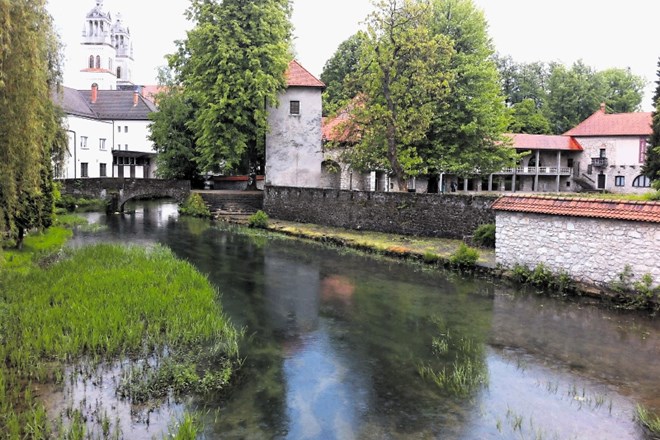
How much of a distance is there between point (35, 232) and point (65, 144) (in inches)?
149

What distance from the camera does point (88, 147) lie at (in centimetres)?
4338

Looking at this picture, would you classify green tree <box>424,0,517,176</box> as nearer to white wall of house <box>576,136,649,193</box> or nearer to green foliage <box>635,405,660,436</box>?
green foliage <box>635,405,660,436</box>

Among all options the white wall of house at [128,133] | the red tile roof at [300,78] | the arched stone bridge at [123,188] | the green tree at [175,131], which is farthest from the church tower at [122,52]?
the red tile roof at [300,78]

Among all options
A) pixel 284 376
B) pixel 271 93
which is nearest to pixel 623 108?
pixel 271 93

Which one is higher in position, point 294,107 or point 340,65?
point 340,65

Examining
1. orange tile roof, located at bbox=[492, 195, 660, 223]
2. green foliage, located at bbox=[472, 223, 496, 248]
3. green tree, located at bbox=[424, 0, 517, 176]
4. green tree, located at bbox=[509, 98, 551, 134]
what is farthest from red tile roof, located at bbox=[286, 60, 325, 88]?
green tree, located at bbox=[509, 98, 551, 134]

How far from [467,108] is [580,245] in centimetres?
1320

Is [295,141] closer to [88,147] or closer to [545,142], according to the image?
[88,147]

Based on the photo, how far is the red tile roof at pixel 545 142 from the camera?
4528cm

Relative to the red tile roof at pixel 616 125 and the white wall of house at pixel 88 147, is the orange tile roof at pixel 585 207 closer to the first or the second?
the white wall of house at pixel 88 147

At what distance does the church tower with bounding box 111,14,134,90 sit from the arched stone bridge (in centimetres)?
5869

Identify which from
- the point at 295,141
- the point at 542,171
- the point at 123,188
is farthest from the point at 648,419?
the point at 542,171

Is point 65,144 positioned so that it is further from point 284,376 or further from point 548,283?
point 548,283

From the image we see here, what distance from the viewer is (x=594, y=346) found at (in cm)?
974
